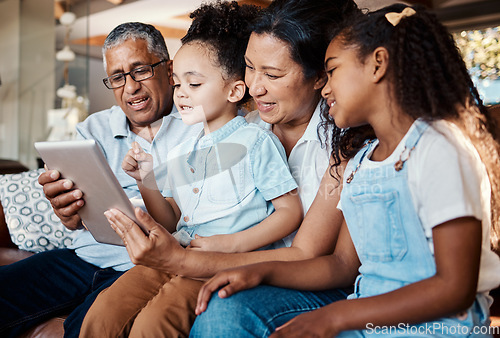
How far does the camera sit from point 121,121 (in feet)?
6.00

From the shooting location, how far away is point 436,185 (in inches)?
34.8

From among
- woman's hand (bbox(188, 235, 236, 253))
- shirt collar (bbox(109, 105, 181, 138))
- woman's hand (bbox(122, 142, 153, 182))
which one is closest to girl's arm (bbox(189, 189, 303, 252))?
woman's hand (bbox(188, 235, 236, 253))

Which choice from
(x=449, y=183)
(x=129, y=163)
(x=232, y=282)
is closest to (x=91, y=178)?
(x=129, y=163)

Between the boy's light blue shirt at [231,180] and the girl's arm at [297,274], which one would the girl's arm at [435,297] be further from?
the boy's light blue shirt at [231,180]

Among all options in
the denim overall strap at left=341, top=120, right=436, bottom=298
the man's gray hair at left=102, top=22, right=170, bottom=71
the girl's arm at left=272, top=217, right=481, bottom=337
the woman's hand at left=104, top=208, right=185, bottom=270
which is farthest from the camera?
the man's gray hair at left=102, top=22, right=170, bottom=71

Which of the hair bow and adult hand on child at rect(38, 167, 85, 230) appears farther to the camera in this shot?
adult hand on child at rect(38, 167, 85, 230)

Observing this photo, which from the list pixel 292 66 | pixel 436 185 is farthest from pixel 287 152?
pixel 436 185

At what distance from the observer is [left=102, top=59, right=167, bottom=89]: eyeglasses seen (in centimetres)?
177

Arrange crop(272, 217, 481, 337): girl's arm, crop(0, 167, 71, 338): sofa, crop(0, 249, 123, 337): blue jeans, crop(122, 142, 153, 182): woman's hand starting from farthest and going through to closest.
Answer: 1. crop(0, 167, 71, 338): sofa
2. crop(0, 249, 123, 337): blue jeans
3. crop(122, 142, 153, 182): woman's hand
4. crop(272, 217, 481, 337): girl's arm

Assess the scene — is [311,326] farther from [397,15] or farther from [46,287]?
[46,287]

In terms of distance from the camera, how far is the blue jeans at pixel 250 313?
975 millimetres

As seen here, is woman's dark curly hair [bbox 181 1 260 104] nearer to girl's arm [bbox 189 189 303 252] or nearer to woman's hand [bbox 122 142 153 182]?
woman's hand [bbox 122 142 153 182]

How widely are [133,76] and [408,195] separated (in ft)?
3.71

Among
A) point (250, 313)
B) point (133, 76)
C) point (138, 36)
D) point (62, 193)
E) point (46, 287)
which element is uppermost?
point (138, 36)
